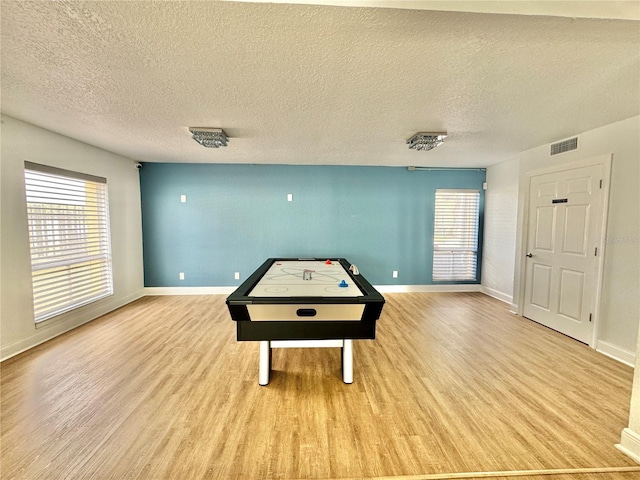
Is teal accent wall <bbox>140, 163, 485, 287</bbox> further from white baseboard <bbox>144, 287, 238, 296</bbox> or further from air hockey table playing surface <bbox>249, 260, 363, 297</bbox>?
air hockey table playing surface <bbox>249, 260, 363, 297</bbox>

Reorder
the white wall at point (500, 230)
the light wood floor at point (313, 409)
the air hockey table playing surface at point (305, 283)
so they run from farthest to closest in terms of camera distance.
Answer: the white wall at point (500, 230) < the air hockey table playing surface at point (305, 283) < the light wood floor at point (313, 409)

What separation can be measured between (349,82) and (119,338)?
141 inches

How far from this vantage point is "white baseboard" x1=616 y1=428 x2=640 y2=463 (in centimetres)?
141

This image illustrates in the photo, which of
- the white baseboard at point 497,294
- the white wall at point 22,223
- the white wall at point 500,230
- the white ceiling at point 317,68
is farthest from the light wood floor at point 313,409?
the white ceiling at point 317,68

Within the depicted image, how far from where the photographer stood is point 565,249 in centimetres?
296

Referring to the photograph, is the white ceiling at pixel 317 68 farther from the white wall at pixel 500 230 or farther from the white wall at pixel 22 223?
the white wall at pixel 500 230

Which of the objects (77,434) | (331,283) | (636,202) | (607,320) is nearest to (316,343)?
(331,283)

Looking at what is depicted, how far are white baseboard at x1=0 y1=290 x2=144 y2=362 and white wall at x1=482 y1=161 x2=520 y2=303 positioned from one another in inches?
250

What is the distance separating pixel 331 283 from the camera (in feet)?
7.80

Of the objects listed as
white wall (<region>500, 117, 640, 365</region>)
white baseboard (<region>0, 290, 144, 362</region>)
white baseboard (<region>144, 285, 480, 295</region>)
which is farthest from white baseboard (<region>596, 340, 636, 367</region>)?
white baseboard (<region>0, 290, 144, 362</region>)

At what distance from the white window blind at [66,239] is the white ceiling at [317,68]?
694 millimetres

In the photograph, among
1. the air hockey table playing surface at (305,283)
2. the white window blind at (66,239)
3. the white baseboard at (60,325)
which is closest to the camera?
the air hockey table playing surface at (305,283)

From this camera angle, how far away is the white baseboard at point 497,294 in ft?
13.5

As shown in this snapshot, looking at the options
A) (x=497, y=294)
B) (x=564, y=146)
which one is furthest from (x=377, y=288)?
(x=564, y=146)
